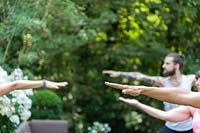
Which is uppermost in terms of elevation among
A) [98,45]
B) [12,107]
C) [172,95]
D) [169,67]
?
[172,95]

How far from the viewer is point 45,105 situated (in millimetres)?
12047

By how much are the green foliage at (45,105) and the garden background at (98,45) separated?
0.41 metres

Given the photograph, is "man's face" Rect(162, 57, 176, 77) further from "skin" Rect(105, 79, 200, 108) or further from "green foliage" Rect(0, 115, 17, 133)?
"skin" Rect(105, 79, 200, 108)

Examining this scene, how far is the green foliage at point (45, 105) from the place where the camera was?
12.0 m

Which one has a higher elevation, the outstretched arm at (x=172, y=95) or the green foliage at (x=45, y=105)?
the outstretched arm at (x=172, y=95)

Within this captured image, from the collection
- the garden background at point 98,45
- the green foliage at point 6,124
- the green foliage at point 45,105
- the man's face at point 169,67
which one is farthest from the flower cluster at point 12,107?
the green foliage at point 45,105

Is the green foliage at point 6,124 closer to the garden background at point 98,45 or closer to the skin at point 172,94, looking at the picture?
the garden background at point 98,45

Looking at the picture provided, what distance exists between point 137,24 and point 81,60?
5.70 feet

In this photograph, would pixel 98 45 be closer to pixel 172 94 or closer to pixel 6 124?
pixel 6 124

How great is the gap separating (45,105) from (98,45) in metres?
3.83

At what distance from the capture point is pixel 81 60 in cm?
1577

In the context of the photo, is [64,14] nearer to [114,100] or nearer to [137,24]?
[137,24]

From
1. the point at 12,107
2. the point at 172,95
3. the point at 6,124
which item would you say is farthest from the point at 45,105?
the point at 172,95

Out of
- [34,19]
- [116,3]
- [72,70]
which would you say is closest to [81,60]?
[72,70]
